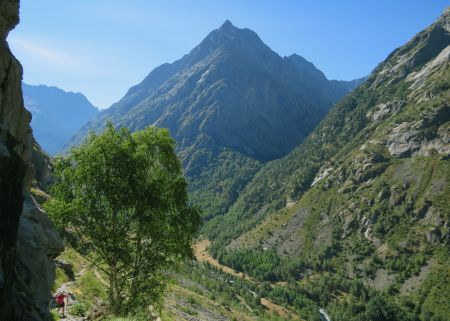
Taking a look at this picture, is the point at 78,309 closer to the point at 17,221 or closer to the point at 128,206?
the point at 128,206

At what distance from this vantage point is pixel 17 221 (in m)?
18.5

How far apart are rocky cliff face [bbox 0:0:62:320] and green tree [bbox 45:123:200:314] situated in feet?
13.8

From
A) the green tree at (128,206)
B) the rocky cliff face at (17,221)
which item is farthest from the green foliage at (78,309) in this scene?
the rocky cliff face at (17,221)

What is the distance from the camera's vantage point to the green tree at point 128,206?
33.1 m

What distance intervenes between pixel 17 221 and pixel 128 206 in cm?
1526

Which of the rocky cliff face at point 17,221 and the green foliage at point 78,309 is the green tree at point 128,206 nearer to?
the green foliage at point 78,309

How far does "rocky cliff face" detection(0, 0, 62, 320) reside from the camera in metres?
17.6

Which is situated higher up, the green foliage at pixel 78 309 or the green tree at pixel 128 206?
the green tree at pixel 128 206

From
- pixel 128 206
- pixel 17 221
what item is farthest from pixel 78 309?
pixel 17 221

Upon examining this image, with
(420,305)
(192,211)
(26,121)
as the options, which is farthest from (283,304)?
(26,121)

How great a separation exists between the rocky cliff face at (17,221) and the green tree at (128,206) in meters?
4.21

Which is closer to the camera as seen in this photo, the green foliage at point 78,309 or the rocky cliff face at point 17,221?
the rocky cliff face at point 17,221

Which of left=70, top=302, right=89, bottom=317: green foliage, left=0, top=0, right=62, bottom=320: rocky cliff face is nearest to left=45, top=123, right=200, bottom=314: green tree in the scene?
left=70, top=302, right=89, bottom=317: green foliage

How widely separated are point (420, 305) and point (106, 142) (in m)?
161
